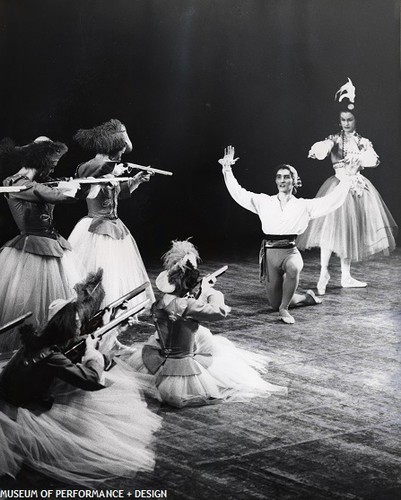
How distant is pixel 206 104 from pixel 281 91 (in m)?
0.88

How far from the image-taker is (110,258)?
6.46 metres

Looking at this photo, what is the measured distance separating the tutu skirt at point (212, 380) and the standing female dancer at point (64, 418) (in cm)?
44

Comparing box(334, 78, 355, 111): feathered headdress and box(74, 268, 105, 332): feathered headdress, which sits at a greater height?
box(334, 78, 355, 111): feathered headdress

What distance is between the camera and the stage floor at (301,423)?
14.1 feet

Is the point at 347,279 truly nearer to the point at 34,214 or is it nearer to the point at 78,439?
the point at 34,214

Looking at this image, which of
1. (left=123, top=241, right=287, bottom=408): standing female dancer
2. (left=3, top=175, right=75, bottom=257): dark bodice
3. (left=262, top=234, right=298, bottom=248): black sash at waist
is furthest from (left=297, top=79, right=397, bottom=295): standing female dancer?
(left=3, top=175, right=75, bottom=257): dark bodice

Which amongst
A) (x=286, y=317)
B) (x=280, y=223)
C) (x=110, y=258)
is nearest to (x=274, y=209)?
(x=280, y=223)

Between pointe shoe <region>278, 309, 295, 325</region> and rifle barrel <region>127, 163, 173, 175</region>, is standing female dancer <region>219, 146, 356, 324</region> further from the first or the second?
rifle barrel <region>127, 163, 173, 175</region>

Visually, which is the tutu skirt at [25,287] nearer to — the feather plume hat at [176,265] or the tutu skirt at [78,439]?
the feather plume hat at [176,265]

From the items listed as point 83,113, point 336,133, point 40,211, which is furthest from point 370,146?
point 40,211

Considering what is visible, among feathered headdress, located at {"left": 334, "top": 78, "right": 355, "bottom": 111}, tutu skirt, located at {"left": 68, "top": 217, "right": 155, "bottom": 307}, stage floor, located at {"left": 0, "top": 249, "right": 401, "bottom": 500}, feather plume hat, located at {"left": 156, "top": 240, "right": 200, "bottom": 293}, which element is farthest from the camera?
feathered headdress, located at {"left": 334, "top": 78, "right": 355, "bottom": 111}

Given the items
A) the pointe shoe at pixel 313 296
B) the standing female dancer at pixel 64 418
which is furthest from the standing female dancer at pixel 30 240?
the pointe shoe at pixel 313 296

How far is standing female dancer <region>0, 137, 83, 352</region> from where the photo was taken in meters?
5.70

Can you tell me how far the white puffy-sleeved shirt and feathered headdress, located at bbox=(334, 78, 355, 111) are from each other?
1140mm
